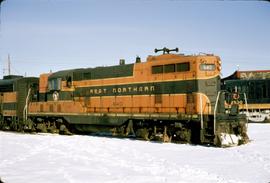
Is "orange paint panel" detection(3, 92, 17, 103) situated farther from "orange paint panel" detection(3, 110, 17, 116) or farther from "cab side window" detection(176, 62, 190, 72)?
"cab side window" detection(176, 62, 190, 72)

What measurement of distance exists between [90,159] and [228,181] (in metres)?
5.16

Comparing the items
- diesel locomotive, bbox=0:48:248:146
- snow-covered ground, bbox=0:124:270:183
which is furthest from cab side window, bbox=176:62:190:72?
snow-covered ground, bbox=0:124:270:183

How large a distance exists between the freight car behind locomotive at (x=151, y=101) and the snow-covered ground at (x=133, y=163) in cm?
134

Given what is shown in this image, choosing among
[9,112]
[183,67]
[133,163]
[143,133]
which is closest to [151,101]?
[143,133]

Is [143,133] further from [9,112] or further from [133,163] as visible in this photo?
[9,112]

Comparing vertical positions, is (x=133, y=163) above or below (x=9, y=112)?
below

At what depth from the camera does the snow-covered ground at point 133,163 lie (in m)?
8.91

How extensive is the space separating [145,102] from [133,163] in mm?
7116

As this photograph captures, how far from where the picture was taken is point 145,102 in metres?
17.8

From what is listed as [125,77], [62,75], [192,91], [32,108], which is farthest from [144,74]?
[32,108]

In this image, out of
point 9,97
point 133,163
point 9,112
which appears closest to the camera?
point 133,163

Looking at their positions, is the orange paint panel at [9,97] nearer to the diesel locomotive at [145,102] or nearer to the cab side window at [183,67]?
the diesel locomotive at [145,102]

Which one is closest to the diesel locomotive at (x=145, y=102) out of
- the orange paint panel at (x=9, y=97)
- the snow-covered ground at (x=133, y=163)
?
the snow-covered ground at (x=133, y=163)

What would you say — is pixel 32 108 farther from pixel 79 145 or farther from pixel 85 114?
pixel 79 145
